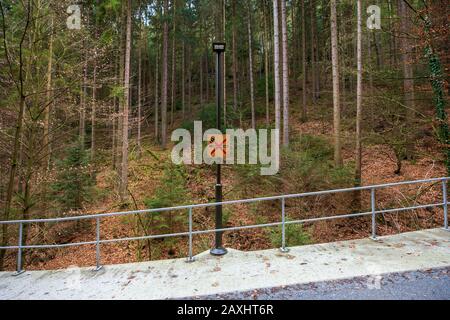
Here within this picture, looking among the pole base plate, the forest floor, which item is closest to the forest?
the forest floor

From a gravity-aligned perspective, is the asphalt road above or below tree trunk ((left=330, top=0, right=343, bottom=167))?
below

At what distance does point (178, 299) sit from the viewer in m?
3.58

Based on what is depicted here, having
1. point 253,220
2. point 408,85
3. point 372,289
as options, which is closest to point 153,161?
point 253,220

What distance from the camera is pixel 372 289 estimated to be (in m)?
3.52

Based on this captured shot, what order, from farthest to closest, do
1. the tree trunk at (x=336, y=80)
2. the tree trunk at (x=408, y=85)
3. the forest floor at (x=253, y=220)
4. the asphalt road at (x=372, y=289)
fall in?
the tree trunk at (x=336, y=80) → the tree trunk at (x=408, y=85) → the forest floor at (x=253, y=220) → the asphalt road at (x=372, y=289)

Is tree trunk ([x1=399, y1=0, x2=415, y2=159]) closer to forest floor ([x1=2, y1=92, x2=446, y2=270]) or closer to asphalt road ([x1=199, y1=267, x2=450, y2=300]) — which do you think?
forest floor ([x1=2, y1=92, x2=446, y2=270])

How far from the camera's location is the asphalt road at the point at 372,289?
11.1ft

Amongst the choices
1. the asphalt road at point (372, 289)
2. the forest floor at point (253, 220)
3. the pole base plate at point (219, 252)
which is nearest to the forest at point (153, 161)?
the forest floor at point (253, 220)

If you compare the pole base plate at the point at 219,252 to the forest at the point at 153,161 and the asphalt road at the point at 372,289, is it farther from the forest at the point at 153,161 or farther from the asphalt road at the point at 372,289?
the forest at the point at 153,161

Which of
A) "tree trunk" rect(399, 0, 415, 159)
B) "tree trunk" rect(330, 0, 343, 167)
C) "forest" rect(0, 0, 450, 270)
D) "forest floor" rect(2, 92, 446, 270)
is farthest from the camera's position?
"tree trunk" rect(330, 0, 343, 167)

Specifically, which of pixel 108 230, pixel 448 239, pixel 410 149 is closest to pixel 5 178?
pixel 108 230

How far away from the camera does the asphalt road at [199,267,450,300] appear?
3373mm

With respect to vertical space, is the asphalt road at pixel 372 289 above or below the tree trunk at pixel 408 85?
below
